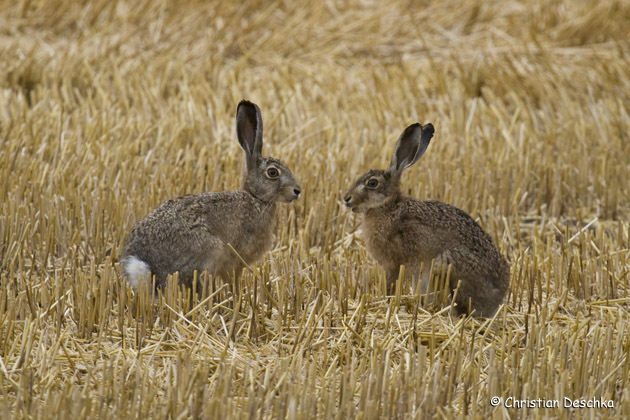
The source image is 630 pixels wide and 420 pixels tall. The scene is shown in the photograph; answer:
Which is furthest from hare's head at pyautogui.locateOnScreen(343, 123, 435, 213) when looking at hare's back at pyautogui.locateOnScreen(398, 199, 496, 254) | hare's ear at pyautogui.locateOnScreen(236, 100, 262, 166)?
hare's ear at pyautogui.locateOnScreen(236, 100, 262, 166)

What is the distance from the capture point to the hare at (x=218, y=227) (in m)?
4.98

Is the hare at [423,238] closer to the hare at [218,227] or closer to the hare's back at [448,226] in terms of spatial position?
the hare's back at [448,226]

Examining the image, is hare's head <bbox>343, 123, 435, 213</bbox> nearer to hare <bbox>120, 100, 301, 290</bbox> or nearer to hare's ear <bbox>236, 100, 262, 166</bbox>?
hare <bbox>120, 100, 301, 290</bbox>

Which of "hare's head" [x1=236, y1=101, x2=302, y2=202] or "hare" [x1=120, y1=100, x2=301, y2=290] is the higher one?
"hare's head" [x1=236, y1=101, x2=302, y2=202]

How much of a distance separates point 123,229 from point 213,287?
117cm

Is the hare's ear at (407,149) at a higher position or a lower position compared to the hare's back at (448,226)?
higher

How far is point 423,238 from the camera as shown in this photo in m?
5.36

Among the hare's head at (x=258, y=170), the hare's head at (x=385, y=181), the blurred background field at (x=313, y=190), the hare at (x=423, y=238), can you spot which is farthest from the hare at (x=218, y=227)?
the hare at (x=423, y=238)

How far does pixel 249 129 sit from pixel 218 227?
2.55 feet

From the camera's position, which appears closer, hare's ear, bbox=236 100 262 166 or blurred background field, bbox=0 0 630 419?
blurred background field, bbox=0 0 630 419

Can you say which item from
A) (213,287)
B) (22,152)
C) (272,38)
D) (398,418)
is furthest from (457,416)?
(272,38)

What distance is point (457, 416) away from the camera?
3975 millimetres

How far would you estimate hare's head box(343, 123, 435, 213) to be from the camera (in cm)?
564

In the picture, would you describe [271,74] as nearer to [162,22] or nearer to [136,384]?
[162,22]
